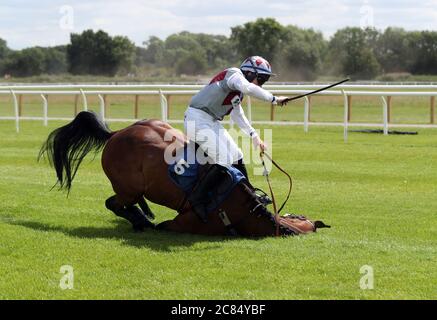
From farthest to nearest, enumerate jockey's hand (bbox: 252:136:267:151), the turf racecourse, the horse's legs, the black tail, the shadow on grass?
the black tail
the horse's legs
jockey's hand (bbox: 252:136:267:151)
the shadow on grass
the turf racecourse

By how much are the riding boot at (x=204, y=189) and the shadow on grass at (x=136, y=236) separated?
0.86 feet

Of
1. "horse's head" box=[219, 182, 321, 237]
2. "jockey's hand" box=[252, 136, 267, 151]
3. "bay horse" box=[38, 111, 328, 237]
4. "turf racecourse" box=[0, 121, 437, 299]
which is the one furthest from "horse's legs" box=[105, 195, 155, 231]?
"jockey's hand" box=[252, 136, 267, 151]

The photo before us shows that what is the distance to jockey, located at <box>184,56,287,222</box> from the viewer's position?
24.6ft

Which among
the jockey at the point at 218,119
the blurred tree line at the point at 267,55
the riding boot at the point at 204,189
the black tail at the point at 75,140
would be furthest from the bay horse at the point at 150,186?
the blurred tree line at the point at 267,55

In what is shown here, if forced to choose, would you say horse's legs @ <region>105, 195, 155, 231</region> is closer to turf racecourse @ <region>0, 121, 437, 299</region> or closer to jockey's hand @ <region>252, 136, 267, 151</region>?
turf racecourse @ <region>0, 121, 437, 299</region>

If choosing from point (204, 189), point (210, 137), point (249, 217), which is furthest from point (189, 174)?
point (249, 217)

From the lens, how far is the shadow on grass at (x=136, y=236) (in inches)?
282

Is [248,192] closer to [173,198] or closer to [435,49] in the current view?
[173,198]

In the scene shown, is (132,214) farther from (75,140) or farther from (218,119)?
(218,119)

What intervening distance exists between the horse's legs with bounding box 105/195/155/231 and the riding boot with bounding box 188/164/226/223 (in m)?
0.64

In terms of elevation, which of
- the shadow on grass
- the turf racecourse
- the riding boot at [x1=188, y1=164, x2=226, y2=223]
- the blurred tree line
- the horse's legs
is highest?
the blurred tree line

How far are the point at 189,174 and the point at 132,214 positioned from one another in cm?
76

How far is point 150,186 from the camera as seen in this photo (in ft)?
25.8

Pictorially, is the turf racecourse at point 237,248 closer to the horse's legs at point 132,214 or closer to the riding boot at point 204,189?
the horse's legs at point 132,214
